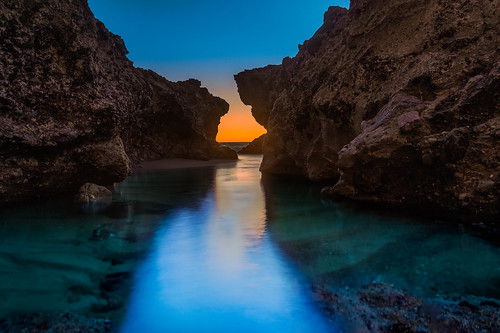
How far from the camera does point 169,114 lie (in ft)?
96.3

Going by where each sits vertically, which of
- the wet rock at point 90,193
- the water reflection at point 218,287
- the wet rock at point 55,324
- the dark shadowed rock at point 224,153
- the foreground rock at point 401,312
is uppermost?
the dark shadowed rock at point 224,153

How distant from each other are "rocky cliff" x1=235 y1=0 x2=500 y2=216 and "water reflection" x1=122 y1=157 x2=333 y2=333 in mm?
3924

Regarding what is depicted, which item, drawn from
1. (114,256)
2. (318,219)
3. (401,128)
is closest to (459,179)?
(401,128)

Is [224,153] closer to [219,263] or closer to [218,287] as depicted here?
[219,263]

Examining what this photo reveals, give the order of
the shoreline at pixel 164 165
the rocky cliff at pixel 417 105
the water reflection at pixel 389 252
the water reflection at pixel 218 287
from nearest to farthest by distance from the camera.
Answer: the water reflection at pixel 218 287 → the water reflection at pixel 389 252 → the rocky cliff at pixel 417 105 → the shoreline at pixel 164 165

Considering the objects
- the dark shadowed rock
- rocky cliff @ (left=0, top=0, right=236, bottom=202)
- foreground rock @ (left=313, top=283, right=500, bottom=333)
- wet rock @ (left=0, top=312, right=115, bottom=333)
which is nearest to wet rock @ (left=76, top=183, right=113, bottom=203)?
rocky cliff @ (left=0, top=0, right=236, bottom=202)

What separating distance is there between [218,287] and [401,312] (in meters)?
2.21

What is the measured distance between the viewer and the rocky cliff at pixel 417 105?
696 centimetres

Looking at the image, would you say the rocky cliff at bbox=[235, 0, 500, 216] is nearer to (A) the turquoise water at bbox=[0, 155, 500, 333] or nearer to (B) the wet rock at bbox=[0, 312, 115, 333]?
(A) the turquoise water at bbox=[0, 155, 500, 333]

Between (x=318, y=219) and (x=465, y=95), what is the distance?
441cm

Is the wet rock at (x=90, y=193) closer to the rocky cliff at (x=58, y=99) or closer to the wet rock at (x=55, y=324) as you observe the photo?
the rocky cliff at (x=58, y=99)

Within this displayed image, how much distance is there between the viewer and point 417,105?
27.1 feet

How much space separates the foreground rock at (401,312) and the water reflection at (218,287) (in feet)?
0.90

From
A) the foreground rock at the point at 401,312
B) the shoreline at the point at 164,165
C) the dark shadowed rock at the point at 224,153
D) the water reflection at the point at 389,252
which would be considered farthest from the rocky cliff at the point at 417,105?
the dark shadowed rock at the point at 224,153
